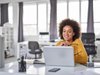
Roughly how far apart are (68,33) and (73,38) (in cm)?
15

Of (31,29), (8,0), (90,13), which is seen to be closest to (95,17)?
(90,13)

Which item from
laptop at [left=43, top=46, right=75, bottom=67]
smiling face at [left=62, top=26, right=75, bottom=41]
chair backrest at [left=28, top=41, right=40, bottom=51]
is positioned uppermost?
smiling face at [left=62, top=26, right=75, bottom=41]

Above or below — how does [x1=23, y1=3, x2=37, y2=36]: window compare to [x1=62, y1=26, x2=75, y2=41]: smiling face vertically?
above

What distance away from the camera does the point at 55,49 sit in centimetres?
248

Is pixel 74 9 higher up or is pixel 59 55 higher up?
pixel 74 9

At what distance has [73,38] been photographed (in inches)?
122

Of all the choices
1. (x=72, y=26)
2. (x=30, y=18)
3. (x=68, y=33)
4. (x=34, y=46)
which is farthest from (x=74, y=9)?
(x=68, y=33)

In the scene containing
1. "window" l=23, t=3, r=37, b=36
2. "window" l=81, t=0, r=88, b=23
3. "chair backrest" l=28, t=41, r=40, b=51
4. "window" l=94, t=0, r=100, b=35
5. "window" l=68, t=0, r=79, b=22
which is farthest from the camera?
"window" l=23, t=3, r=37, b=36

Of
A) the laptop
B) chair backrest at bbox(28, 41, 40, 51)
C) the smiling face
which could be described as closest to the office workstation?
chair backrest at bbox(28, 41, 40, 51)

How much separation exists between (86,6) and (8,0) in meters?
3.87

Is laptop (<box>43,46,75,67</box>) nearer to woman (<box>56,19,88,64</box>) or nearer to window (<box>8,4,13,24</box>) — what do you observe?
woman (<box>56,19,88,64</box>)

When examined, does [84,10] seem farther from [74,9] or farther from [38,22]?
[38,22]

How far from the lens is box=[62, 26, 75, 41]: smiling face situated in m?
3.01

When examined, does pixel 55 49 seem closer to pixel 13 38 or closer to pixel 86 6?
pixel 86 6
